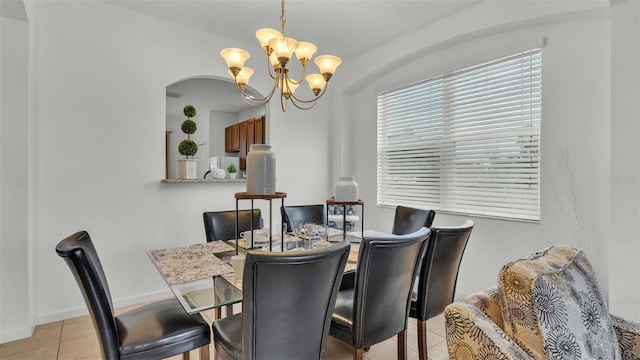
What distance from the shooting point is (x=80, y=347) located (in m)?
2.27

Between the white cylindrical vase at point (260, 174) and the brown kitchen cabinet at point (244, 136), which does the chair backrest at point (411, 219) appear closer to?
the white cylindrical vase at point (260, 174)

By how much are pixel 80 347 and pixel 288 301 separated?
2045 mm

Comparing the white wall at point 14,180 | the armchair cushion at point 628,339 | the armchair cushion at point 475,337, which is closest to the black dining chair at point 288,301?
the armchair cushion at point 475,337

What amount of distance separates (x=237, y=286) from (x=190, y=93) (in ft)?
14.7

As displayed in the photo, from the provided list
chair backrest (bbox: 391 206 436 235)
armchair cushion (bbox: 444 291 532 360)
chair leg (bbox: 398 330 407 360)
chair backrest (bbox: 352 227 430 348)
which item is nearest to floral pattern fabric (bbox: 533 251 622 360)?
armchair cushion (bbox: 444 291 532 360)

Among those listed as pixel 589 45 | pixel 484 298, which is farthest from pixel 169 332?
pixel 589 45

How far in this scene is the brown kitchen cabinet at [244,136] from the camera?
5.02m

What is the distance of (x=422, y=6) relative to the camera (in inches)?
112

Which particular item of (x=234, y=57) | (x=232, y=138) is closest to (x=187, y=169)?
(x=234, y=57)

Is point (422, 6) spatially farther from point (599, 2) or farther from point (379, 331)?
point (379, 331)

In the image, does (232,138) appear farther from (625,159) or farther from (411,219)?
(625,159)

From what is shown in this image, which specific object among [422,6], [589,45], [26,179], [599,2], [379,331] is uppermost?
[422,6]

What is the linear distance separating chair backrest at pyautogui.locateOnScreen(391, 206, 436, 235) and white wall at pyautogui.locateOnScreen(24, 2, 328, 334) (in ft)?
6.52

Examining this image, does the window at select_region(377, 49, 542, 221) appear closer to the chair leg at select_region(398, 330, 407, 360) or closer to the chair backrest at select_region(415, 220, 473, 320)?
the chair backrest at select_region(415, 220, 473, 320)
